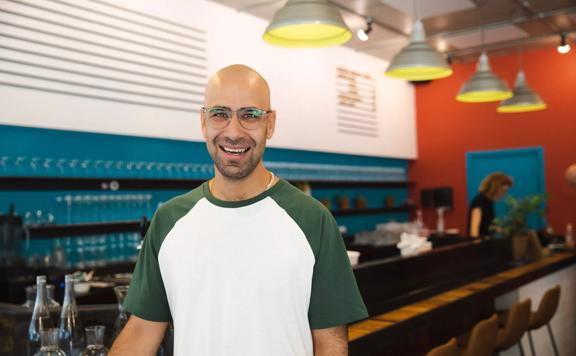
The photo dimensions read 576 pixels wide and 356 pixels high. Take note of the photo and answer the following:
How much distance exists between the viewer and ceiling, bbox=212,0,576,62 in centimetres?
647

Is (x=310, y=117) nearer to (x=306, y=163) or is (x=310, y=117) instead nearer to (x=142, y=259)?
(x=306, y=163)

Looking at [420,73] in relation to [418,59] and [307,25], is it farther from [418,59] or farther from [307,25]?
[307,25]

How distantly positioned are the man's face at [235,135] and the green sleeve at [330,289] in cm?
27

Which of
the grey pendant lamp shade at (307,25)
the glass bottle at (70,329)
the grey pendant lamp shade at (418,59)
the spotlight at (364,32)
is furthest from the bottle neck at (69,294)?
the spotlight at (364,32)

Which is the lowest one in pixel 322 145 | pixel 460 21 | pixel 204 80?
pixel 322 145

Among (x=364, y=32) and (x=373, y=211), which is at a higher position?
(x=364, y=32)

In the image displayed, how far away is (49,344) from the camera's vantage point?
1.85 m

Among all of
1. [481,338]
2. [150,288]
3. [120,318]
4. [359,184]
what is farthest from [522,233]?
[150,288]

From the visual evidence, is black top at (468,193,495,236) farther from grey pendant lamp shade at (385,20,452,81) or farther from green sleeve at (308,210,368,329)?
green sleeve at (308,210,368,329)

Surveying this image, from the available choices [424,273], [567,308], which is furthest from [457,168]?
[424,273]

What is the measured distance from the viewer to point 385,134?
359 inches

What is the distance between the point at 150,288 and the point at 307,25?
2315 millimetres

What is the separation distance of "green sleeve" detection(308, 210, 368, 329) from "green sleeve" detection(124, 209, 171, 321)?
0.42 metres

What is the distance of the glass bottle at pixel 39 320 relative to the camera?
79.8 inches
